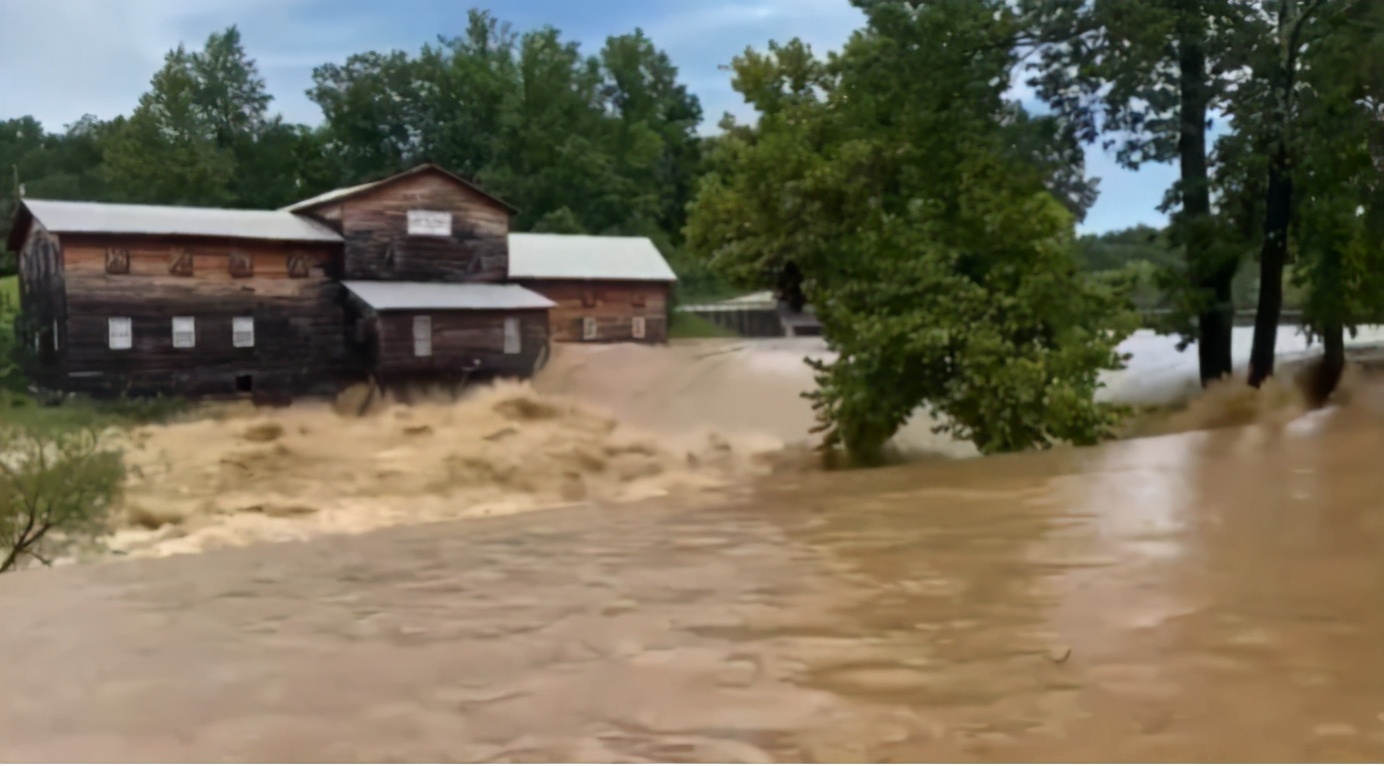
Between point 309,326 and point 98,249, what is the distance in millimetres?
880

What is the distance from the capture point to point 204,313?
16.3 feet

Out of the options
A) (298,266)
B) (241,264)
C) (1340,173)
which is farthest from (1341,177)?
(241,264)

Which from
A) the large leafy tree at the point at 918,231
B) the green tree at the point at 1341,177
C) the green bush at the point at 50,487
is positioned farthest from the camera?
the green tree at the point at 1341,177

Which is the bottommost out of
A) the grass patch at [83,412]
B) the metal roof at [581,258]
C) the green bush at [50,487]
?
the green bush at [50,487]

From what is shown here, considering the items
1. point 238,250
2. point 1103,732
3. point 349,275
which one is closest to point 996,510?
point 1103,732

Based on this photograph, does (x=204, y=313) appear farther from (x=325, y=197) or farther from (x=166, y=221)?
(x=325, y=197)

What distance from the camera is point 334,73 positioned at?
17.2ft

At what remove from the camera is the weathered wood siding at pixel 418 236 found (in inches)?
209

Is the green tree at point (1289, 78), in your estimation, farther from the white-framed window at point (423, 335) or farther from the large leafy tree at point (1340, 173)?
the white-framed window at point (423, 335)

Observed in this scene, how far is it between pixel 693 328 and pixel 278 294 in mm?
2217

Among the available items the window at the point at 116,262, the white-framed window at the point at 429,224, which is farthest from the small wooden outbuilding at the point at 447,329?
the window at the point at 116,262

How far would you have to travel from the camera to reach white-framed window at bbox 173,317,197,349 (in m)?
4.88

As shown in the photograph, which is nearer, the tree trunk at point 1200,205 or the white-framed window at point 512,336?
the white-framed window at point 512,336

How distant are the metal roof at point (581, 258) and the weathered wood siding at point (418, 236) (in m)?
0.12
